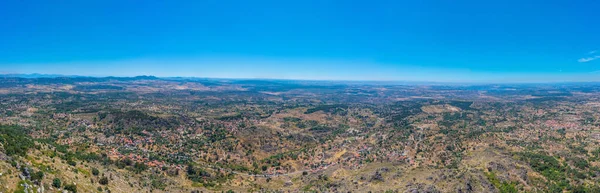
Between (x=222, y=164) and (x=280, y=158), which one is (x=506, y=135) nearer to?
(x=280, y=158)

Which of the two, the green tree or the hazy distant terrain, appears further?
the hazy distant terrain

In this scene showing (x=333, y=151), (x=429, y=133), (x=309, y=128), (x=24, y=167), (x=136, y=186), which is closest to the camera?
(x=24, y=167)

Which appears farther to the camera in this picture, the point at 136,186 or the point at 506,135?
the point at 506,135

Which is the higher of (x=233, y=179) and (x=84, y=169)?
(x=84, y=169)

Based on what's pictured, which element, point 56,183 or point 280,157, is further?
point 280,157

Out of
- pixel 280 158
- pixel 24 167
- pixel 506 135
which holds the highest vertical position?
pixel 24 167

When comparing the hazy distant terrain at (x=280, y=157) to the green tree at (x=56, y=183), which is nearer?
the green tree at (x=56, y=183)

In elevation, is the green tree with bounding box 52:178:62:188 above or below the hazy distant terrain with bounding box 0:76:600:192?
above

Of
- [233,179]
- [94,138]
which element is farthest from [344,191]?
[94,138]

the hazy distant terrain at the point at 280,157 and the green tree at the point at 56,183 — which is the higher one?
the green tree at the point at 56,183

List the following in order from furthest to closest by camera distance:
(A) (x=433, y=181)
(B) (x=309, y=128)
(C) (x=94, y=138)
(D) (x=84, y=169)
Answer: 1. (B) (x=309, y=128)
2. (C) (x=94, y=138)
3. (A) (x=433, y=181)
4. (D) (x=84, y=169)

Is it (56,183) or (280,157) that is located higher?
(56,183)
